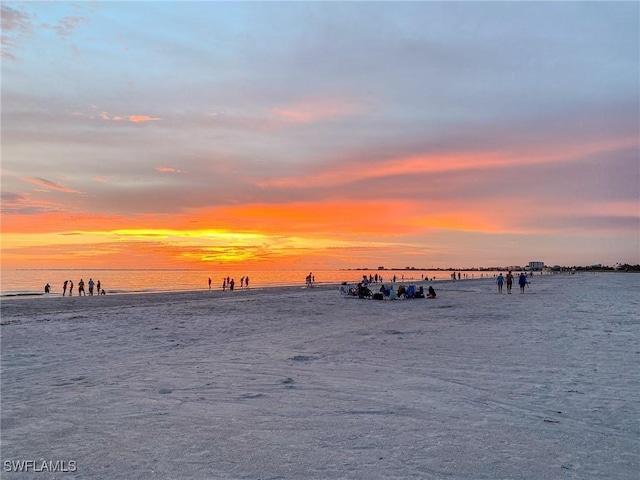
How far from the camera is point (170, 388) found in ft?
32.0

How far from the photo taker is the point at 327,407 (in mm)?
8227

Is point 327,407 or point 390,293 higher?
point 390,293

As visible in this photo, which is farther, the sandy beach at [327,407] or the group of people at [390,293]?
the group of people at [390,293]

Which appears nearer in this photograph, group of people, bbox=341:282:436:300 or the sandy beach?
the sandy beach

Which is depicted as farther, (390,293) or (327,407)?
(390,293)

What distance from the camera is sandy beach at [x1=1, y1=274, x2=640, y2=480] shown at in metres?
5.89

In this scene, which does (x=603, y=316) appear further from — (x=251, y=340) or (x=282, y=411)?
(x=282, y=411)

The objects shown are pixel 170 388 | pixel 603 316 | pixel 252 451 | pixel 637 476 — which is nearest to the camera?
pixel 637 476

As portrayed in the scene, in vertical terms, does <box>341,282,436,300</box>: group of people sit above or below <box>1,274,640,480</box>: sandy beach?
above

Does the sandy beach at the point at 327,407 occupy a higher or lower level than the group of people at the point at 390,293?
lower

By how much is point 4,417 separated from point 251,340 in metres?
9.58

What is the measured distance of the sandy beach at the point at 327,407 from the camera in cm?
589

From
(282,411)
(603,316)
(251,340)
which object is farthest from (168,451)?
(603,316)

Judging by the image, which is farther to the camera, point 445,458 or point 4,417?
point 4,417
